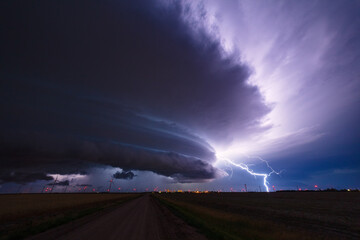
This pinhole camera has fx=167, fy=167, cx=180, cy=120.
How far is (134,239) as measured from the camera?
36.8ft

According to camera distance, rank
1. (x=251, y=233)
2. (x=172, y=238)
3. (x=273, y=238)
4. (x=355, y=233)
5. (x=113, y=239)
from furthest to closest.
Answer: (x=355, y=233)
(x=251, y=233)
(x=273, y=238)
(x=172, y=238)
(x=113, y=239)

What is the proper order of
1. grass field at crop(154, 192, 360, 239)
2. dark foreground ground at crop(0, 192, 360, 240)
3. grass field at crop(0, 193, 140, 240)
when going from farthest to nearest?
grass field at crop(154, 192, 360, 239)
grass field at crop(0, 193, 140, 240)
dark foreground ground at crop(0, 192, 360, 240)

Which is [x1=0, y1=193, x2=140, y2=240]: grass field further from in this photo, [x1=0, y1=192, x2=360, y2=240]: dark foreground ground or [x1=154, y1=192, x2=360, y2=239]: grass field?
[x1=154, y1=192, x2=360, y2=239]: grass field

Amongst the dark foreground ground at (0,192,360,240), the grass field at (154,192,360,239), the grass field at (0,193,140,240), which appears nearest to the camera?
the dark foreground ground at (0,192,360,240)

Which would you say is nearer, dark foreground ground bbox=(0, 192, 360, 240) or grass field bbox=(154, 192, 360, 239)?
dark foreground ground bbox=(0, 192, 360, 240)

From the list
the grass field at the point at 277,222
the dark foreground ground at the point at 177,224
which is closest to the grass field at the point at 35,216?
the dark foreground ground at the point at 177,224

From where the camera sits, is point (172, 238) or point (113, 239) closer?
point (113, 239)

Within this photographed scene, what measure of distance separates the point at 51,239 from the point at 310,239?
63.4 ft

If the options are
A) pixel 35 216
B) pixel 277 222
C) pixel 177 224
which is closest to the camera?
pixel 177 224

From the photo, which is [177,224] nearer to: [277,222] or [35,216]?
[277,222]

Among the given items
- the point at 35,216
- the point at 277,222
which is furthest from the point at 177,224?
the point at 35,216

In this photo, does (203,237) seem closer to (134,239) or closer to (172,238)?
(172,238)

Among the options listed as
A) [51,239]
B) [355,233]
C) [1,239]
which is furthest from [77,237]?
[355,233]

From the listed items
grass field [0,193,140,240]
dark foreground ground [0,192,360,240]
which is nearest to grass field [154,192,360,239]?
dark foreground ground [0,192,360,240]
